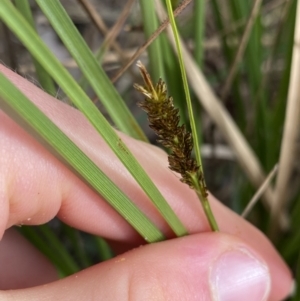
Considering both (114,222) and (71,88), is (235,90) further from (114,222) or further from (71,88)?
(71,88)

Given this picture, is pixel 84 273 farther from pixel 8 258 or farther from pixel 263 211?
pixel 263 211

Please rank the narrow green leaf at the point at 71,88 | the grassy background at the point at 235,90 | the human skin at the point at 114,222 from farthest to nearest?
the grassy background at the point at 235,90, the human skin at the point at 114,222, the narrow green leaf at the point at 71,88

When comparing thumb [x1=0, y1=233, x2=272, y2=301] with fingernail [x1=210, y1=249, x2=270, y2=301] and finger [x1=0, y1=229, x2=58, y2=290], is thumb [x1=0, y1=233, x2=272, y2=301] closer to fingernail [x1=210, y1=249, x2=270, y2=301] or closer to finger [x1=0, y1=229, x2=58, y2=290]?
fingernail [x1=210, y1=249, x2=270, y2=301]

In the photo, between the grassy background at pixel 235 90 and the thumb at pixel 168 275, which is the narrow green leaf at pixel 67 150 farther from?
the grassy background at pixel 235 90

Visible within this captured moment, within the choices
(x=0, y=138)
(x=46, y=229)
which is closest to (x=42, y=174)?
(x=0, y=138)

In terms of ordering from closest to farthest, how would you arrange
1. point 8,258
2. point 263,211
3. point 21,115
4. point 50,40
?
point 21,115
point 8,258
point 263,211
point 50,40

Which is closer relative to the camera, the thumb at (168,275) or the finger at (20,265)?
the thumb at (168,275)

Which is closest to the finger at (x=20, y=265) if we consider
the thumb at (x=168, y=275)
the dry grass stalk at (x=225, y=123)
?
the thumb at (x=168, y=275)
